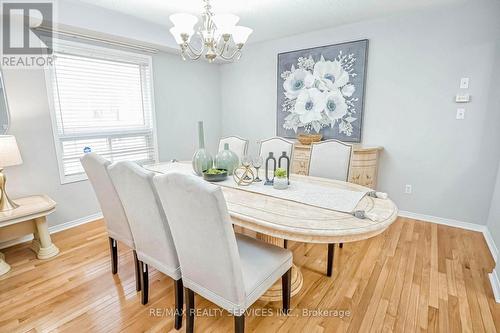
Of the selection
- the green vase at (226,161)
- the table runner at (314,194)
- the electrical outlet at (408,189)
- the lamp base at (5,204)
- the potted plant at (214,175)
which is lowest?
the electrical outlet at (408,189)

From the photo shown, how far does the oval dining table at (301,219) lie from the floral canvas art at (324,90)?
68.6 inches

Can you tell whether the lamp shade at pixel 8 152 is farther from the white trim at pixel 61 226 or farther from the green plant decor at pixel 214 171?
the green plant decor at pixel 214 171

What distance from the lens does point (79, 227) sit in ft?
9.43

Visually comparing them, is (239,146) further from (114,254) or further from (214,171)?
(114,254)

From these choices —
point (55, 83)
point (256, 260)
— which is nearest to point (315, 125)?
point (256, 260)

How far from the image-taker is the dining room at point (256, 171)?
56.0 inches

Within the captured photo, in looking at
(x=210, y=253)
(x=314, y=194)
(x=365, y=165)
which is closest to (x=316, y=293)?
(x=314, y=194)

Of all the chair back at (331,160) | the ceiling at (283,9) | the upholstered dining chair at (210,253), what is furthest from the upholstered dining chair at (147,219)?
the ceiling at (283,9)

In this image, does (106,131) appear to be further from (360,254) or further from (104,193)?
(360,254)

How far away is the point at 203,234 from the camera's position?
44.4 inches

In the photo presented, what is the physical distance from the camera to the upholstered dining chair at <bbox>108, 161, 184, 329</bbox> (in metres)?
1.33

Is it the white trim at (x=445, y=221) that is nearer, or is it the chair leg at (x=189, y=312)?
the chair leg at (x=189, y=312)

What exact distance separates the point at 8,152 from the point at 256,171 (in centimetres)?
205

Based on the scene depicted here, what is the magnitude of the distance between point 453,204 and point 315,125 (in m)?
1.81
